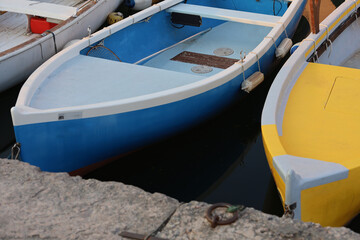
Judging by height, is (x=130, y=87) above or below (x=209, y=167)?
above

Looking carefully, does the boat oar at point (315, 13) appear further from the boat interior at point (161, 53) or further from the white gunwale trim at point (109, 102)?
the boat interior at point (161, 53)

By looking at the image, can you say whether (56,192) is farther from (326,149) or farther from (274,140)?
(326,149)

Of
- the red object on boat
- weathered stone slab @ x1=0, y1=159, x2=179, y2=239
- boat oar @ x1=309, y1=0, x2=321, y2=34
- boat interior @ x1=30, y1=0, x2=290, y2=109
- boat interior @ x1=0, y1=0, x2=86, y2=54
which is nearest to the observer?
weathered stone slab @ x1=0, y1=159, x2=179, y2=239

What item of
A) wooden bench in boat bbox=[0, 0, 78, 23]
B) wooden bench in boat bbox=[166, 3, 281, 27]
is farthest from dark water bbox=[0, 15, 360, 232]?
wooden bench in boat bbox=[0, 0, 78, 23]

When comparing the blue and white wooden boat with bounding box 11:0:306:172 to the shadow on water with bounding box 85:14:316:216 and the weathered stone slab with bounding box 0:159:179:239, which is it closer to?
the shadow on water with bounding box 85:14:316:216

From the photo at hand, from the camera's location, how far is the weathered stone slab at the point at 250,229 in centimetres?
279

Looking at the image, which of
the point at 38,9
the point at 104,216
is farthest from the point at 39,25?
the point at 104,216

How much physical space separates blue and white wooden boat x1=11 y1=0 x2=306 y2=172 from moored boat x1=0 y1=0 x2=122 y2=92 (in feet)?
3.35

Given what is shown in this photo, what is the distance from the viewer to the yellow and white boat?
377 cm

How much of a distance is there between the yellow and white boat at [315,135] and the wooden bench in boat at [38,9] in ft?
12.0

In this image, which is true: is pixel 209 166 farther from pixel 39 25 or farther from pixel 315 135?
pixel 39 25

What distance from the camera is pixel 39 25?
25.3 ft

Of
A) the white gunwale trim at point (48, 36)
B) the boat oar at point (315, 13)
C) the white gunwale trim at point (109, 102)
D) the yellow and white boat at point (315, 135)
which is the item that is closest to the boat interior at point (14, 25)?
the white gunwale trim at point (48, 36)

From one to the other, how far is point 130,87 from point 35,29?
10.7 feet
